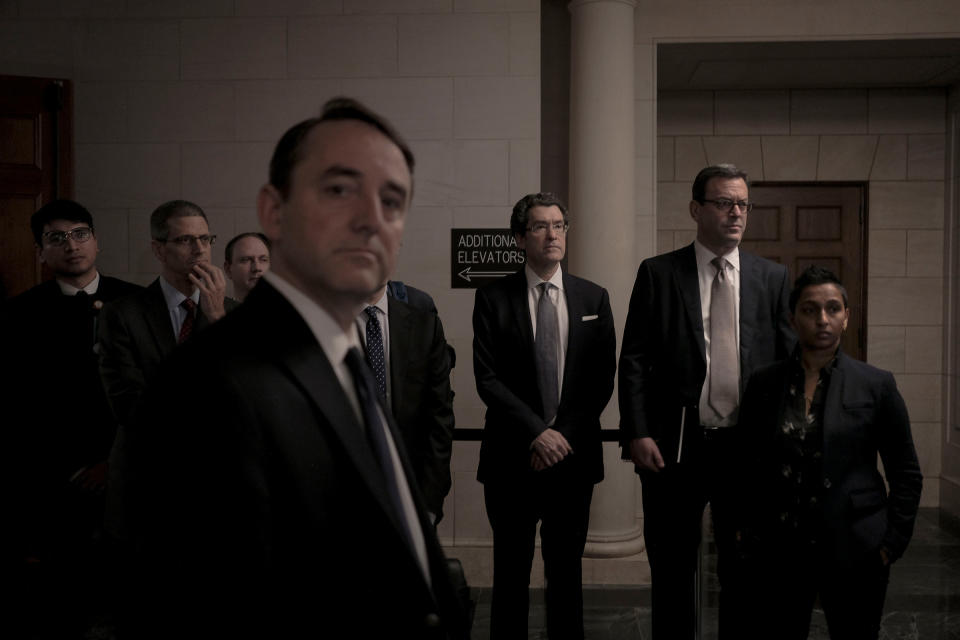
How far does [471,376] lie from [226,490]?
420 cm

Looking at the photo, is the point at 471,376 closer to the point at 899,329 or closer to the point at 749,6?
the point at 749,6

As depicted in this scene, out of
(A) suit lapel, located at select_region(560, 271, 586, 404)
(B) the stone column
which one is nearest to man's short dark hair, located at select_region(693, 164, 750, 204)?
(A) suit lapel, located at select_region(560, 271, 586, 404)

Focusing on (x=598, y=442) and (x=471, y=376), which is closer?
(x=598, y=442)

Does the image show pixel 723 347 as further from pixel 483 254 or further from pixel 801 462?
pixel 483 254

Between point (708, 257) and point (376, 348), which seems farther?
point (708, 257)

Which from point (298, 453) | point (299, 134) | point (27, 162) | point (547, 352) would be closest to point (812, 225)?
point (547, 352)

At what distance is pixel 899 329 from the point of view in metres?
6.40

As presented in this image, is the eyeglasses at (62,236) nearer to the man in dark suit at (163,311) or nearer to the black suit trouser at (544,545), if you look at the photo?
the man in dark suit at (163,311)

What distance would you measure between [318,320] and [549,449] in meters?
2.15

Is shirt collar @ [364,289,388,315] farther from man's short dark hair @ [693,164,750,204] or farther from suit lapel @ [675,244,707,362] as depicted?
man's short dark hair @ [693,164,750,204]

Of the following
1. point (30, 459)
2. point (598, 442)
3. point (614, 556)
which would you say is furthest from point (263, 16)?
point (614, 556)

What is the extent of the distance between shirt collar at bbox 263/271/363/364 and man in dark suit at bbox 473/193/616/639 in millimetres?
2127

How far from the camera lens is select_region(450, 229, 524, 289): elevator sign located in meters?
4.86

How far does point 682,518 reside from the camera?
297cm
